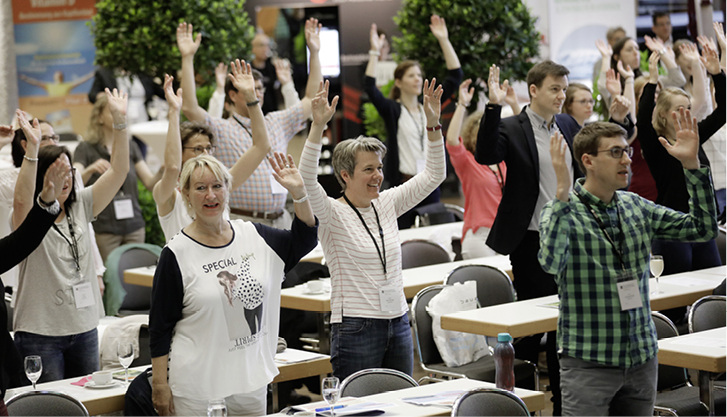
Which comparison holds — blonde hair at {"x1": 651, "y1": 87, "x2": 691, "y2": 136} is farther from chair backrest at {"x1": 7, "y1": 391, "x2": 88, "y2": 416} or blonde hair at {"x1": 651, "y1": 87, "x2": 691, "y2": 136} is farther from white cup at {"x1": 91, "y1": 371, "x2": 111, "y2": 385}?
chair backrest at {"x1": 7, "y1": 391, "x2": 88, "y2": 416}

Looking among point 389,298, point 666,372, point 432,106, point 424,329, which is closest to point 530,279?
point 424,329

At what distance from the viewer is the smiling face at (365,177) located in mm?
4355

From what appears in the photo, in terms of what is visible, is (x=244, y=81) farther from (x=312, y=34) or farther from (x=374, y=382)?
(x=374, y=382)

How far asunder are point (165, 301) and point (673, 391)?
2.36m

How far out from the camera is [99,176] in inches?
284

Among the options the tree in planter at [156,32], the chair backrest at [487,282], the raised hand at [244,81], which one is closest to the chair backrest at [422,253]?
the chair backrest at [487,282]

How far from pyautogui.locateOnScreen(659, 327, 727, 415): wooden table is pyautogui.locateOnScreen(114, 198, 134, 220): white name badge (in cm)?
449

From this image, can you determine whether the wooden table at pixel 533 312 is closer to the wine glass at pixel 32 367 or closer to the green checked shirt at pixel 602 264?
the green checked shirt at pixel 602 264

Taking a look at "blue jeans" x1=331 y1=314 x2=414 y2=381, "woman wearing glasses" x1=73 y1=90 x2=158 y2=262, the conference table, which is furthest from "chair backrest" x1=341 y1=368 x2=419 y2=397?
"woman wearing glasses" x1=73 y1=90 x2=158 y2=262

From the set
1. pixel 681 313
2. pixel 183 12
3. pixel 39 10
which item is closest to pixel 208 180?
pixel 681 313

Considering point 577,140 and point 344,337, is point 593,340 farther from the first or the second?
point 344,337

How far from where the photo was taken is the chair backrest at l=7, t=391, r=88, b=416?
3.70 meters

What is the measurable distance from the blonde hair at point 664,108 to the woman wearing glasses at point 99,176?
3.59 meters

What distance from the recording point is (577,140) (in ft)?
13.1
